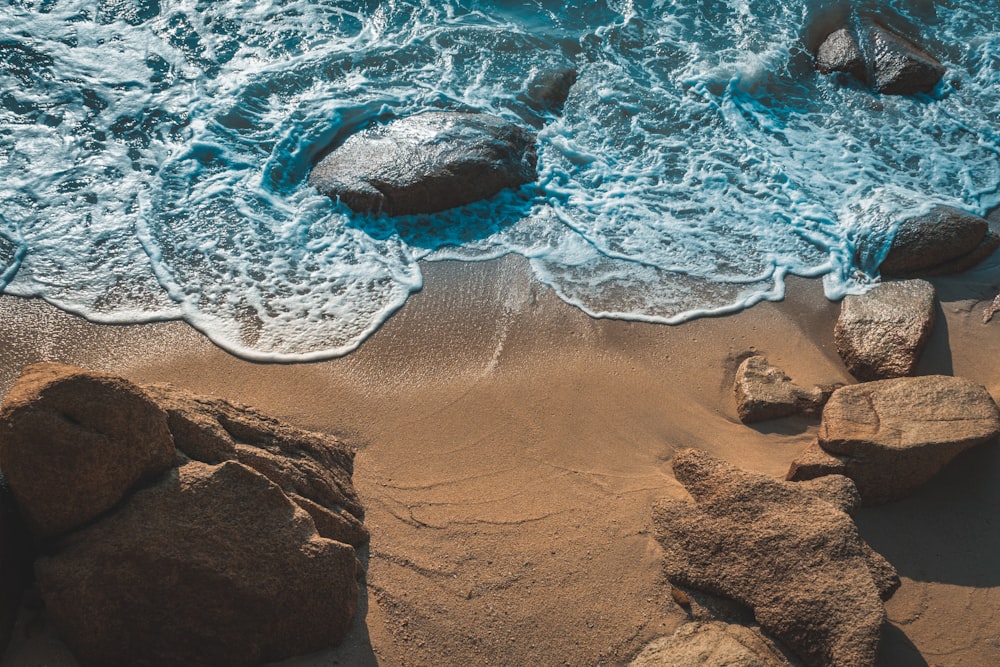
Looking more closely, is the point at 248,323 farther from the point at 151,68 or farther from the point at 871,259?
the point at 871,259

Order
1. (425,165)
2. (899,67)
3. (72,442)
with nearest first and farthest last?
(72,442)
(425,165)
(899,67)

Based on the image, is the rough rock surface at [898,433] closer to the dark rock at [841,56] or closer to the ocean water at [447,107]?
the ocean water at [447,107]

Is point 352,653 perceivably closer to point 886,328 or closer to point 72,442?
point 72,442

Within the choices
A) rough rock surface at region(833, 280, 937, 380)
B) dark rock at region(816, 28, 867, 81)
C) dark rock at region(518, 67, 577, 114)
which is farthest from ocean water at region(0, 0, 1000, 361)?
rough rock surface at region(833, 280, 937, 380)

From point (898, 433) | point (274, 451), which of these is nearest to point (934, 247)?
point (898, 433)

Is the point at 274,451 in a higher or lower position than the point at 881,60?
lower

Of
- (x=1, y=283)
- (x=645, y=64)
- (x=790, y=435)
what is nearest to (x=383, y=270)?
(x=1, y=283)

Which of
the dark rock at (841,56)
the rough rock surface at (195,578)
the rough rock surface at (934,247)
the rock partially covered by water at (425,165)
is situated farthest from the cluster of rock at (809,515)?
the dark rock at (841,56)
